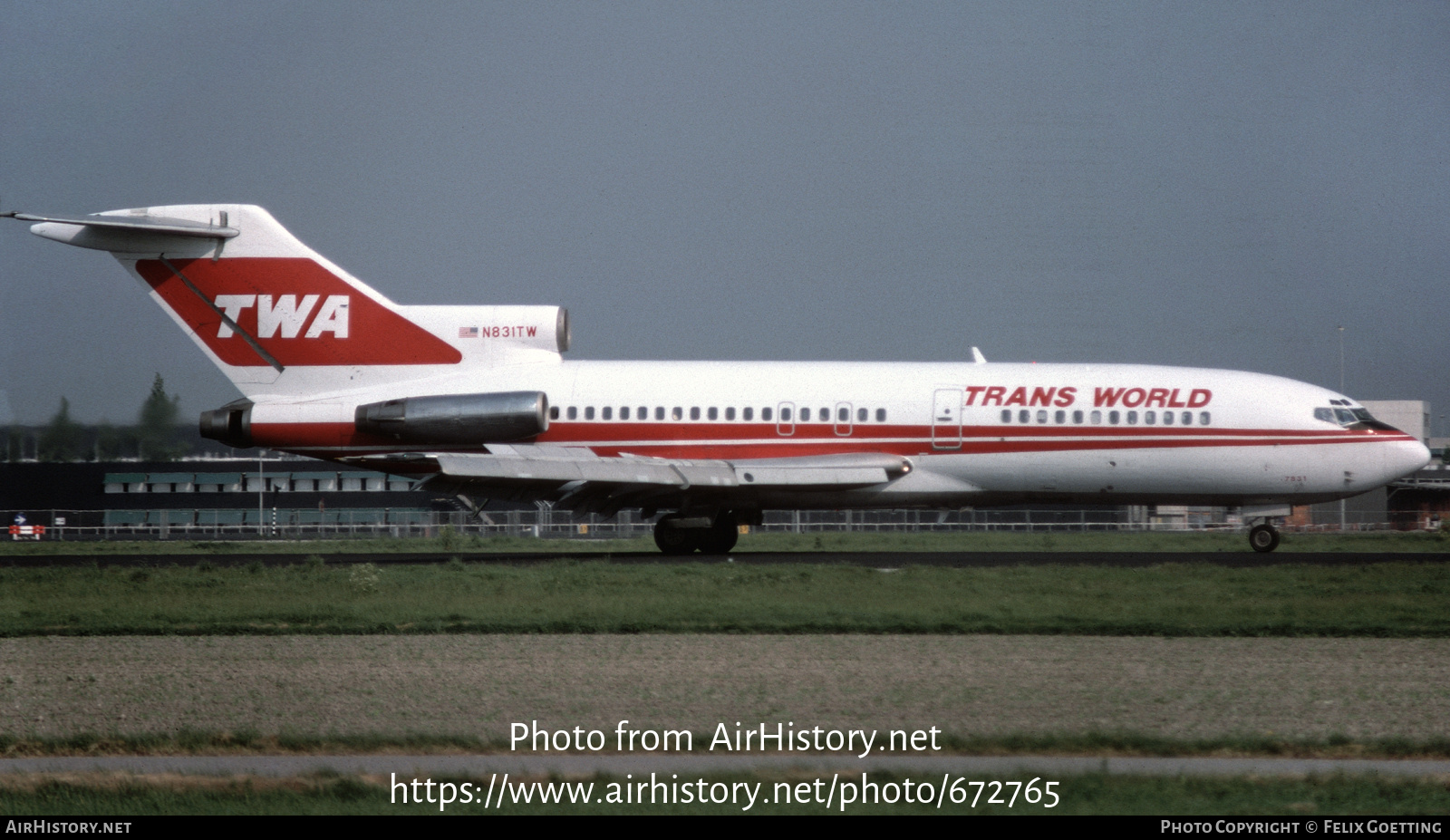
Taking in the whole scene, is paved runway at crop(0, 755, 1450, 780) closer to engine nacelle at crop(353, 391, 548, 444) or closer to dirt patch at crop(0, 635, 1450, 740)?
dirt patch at crop(0, 635, 1450, 740)

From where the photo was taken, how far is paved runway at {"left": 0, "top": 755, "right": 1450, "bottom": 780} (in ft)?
27.7

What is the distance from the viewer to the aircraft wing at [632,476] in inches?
1008

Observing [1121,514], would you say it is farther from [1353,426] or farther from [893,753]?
[893,753]

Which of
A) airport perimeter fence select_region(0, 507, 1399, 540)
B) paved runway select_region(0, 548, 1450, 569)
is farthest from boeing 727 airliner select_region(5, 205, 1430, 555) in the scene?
airport perimeter fence select_region(0, 507, 1399, 540)

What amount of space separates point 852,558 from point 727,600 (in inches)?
318

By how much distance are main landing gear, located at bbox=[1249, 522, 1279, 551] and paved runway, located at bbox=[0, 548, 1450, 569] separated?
33cm

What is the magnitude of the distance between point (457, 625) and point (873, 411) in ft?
43.3

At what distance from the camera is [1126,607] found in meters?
18.0

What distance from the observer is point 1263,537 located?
93.0ft

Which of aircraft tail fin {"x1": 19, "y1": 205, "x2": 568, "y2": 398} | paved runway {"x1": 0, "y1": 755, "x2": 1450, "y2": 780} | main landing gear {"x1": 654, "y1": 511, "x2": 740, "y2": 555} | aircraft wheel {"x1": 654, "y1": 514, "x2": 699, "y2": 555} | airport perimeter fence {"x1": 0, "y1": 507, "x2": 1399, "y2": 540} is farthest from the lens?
airport perimeter fence {"x1": 0, "y1": 507, "x2": 1399, "y2": 540}

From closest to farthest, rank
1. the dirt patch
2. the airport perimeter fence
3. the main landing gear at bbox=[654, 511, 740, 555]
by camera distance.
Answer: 1. the dirt patch
2. the main landing gear at bbox=[654, 511, 740, 555]
3. the airport perimeter fence

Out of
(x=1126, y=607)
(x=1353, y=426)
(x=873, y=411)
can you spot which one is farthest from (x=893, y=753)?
Result: (x=1353, y=426)

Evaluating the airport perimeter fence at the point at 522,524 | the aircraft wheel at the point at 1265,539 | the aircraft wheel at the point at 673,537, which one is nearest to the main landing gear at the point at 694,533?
the aircraft wheel at the point at 673,537

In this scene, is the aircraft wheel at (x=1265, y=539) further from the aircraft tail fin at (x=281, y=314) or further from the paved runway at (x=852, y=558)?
the aircraft tail fin at (x=281, y=314)
